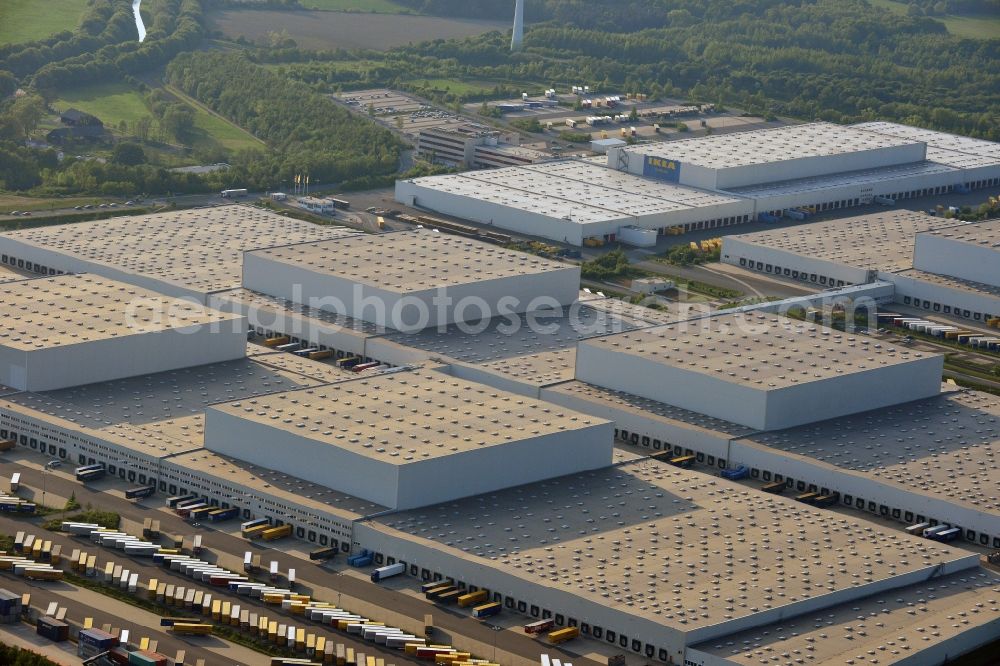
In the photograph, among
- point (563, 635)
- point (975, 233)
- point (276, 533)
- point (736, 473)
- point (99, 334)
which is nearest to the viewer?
point (563, 635)

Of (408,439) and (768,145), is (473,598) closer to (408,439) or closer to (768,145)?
(408,439)

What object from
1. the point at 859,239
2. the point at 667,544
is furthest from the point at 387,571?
the point at 859,239

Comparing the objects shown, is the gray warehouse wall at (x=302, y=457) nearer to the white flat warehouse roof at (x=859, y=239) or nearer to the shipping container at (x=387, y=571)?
the shipping container at (x=387, y=571)

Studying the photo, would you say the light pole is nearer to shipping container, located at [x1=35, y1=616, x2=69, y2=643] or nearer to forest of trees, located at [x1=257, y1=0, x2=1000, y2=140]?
shipping container, located at [x1=35, y1=616, x2=69, y2=643]

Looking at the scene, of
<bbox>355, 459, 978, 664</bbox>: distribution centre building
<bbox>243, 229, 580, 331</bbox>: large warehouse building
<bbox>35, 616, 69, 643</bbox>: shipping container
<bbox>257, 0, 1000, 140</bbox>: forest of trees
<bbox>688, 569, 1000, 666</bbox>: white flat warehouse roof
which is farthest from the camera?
<bbox>257, 0, 1000, 140</bbox>: forest of trees

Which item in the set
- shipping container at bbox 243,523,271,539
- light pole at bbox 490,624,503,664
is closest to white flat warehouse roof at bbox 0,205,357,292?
shipping container at bbox 243,523,271,539

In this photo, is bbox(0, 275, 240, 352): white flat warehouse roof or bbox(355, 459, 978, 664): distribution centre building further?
bbox(0, 275, 240, 352): white flat warehouse roof

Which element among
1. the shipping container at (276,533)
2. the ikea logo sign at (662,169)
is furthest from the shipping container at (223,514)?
the ikea logo sign at (662,169)
